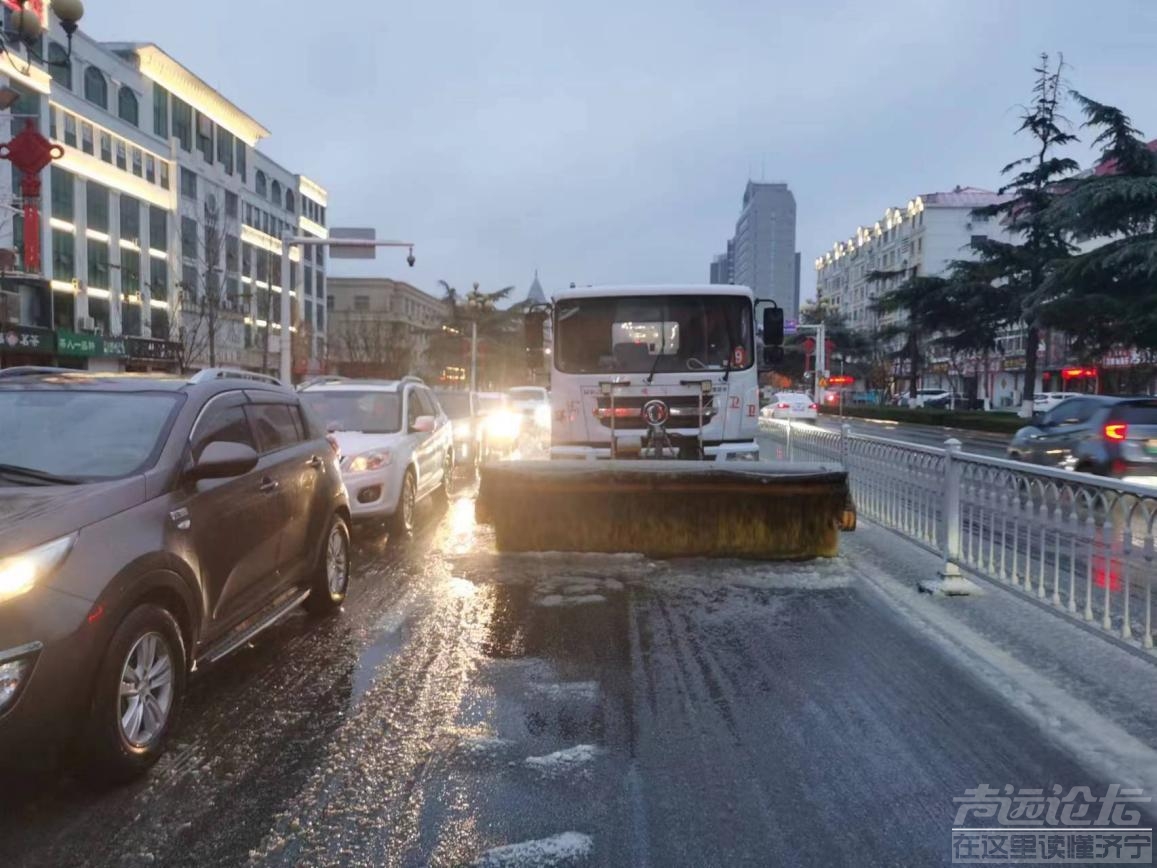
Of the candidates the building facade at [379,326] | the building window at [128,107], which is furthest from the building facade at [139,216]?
the building facade at [379,326]

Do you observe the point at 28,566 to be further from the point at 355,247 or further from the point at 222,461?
the point at 355,247

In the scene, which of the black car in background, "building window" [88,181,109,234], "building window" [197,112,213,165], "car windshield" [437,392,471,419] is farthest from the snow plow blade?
"building window" [197,112,213,165]

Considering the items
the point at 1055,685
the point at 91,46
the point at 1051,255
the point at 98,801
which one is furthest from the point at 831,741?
the point at 91,46

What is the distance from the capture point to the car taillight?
13086 mm

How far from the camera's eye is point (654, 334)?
10.8m

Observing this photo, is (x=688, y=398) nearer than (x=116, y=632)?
No

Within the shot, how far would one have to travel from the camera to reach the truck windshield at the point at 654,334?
10750 mm

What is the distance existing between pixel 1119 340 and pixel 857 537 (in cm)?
2512

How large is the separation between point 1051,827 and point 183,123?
56743 mm

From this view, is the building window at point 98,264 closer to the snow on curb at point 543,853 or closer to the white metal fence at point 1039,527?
the white metal fence at point 1039,527

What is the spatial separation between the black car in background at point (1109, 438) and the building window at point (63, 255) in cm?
3913

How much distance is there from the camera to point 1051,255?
3784cm

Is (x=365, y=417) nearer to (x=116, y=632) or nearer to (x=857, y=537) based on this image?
(x=857, y=537)

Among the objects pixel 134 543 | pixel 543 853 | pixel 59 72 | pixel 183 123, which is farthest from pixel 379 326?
pixel 543 853
